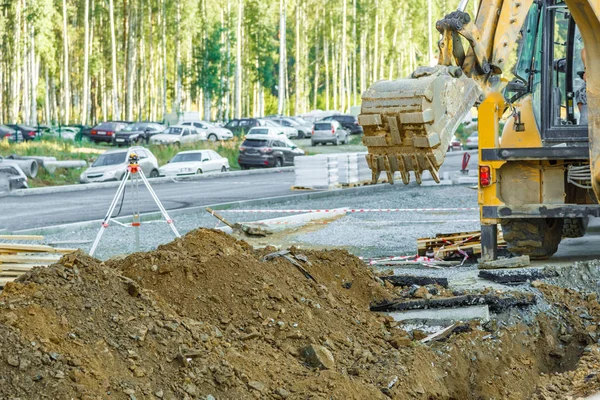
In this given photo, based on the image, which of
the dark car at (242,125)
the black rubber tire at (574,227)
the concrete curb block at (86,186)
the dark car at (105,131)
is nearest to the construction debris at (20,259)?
the black rubber tire at (574,227)

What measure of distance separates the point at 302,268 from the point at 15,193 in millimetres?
21252

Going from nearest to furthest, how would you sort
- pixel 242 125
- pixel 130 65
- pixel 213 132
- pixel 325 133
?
1. pixel 213 132
2. pixel 325 133
3. pixel 130 65
4. pixel 242 125

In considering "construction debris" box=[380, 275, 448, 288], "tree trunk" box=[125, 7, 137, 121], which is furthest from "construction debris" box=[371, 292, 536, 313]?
"tree trunk" box=[125, 7, 137, 121]

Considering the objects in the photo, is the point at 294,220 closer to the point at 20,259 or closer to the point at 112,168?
the point at 20,259

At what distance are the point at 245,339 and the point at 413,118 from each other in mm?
2017

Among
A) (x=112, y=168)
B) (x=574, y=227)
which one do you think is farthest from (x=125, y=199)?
(x=574, y=227)

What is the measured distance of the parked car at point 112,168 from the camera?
32500 millimetres

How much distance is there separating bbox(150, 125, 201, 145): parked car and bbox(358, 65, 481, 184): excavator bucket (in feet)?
142

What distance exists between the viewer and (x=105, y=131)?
53.3m

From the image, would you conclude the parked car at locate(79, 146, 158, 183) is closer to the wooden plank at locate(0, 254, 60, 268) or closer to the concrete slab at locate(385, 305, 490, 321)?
the wooden plank at locate(0, 254, 60, 268)

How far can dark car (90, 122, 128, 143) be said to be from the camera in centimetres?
5306

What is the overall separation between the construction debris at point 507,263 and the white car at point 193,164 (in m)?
25.2

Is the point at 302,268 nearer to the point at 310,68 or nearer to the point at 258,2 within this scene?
the point at 258,2

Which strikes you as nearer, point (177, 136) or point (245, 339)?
point (245, 339)
